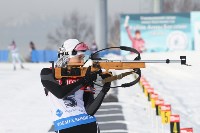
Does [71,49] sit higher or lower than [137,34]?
higher

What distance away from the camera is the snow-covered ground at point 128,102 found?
1282cm

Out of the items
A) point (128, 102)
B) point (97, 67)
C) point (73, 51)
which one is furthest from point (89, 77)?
point (128, 102)

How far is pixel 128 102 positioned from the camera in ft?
55.1

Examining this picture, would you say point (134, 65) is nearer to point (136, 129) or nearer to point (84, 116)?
point (84, 116)

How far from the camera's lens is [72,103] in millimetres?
5207

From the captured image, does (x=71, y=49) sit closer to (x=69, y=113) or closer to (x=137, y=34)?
(x=69, y=113)

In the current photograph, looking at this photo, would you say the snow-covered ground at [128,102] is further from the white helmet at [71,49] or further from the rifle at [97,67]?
the white helmet at [71,49]

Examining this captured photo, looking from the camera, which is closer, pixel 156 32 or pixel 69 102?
pixel 69 102

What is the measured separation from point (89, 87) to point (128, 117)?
8.48m

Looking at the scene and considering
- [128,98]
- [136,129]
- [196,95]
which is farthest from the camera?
[196,95]

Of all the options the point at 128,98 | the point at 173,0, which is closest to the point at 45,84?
the point at 128,98

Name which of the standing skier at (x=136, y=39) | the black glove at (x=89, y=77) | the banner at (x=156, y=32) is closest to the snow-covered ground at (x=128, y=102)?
the black glove at (x=89, y=77)

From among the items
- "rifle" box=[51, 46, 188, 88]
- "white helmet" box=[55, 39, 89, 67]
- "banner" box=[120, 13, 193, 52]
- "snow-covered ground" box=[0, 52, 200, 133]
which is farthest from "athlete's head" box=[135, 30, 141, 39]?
"white helmet" box=[55, 39, 89, 67]

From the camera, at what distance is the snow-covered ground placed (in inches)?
505
